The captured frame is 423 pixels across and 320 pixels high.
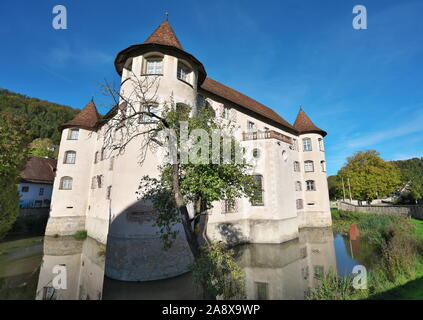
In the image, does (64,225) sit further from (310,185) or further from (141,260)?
(310,185)

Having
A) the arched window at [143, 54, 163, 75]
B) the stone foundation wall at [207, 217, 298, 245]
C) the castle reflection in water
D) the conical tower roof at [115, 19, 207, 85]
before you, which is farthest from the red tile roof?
the stone foundation wall at [207, 217, 298, 245]

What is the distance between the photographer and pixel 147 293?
7922mm

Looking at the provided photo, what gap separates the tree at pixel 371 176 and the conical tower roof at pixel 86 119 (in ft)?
142

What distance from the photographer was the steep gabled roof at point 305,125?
24266mm

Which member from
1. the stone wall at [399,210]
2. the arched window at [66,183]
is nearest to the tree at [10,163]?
the arched window at [66,183]

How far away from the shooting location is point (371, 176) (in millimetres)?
35719

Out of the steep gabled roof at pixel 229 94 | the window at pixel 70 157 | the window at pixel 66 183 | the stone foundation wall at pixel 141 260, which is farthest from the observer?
the window at pixel 70 157

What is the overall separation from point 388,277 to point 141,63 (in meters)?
15.1

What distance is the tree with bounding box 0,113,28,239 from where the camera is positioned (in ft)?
31.1

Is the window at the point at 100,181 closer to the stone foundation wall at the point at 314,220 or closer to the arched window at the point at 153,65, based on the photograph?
the arched window at the point at 153,65

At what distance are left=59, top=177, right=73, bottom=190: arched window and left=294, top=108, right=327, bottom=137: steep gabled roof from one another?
25.6 m

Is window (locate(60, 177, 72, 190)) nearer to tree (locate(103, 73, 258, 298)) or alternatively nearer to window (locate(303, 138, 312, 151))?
tree (locate(103, 73, 258, 298))

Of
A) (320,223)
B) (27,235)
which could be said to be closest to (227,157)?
(320,223)
